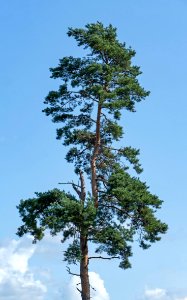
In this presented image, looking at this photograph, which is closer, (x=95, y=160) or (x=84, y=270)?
(x=84, y=270)

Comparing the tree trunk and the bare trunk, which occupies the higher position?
the bare trunk

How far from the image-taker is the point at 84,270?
31188 mm

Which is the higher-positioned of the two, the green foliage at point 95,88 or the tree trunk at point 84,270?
the green foliage at point 95,88

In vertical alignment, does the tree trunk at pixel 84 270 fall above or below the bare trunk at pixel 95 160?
below

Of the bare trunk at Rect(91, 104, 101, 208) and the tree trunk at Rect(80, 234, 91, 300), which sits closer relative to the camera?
the tree trunk at Rect(80, 234, 91, 300)

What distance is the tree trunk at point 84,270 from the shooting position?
30781 millimetres

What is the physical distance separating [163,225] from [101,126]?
6.45 metres

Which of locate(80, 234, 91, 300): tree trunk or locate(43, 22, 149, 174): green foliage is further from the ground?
locate(43, 22, 149, 174): green foliage

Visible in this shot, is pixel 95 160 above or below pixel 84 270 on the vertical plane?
above

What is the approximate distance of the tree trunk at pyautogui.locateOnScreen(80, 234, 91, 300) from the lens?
3078 cm

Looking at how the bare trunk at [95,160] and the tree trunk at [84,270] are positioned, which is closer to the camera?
the tree trunk at [84,270]

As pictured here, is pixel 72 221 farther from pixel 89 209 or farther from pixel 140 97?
pixel 140 97

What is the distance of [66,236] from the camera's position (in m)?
31.1

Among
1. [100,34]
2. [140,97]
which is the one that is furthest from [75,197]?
[100,34]
